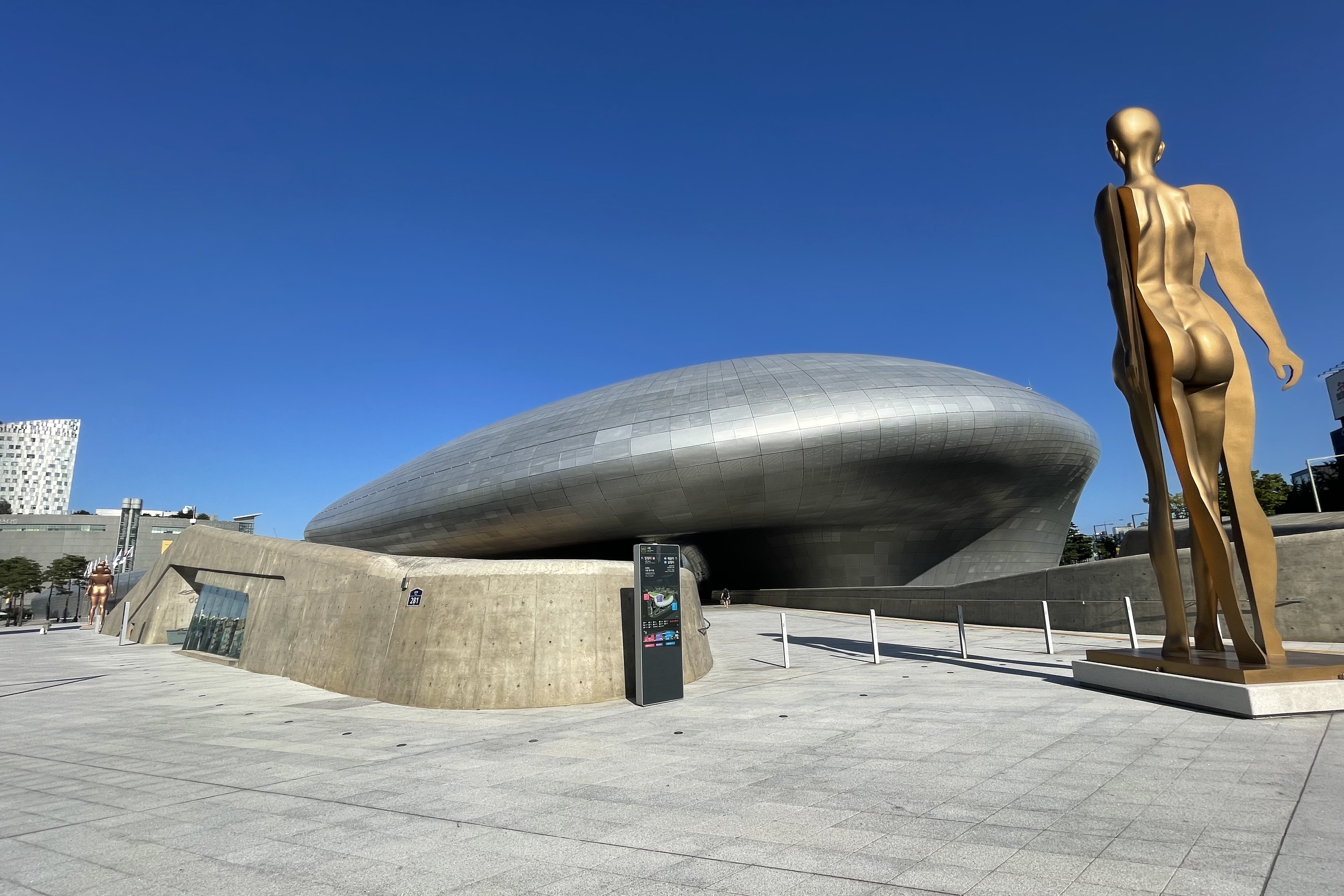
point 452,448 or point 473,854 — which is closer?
point 473,854

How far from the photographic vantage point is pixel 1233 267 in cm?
975

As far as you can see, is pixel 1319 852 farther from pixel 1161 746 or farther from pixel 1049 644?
pixel 1049 644

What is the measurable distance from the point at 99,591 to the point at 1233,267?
47623 mm

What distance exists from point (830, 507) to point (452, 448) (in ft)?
75.9

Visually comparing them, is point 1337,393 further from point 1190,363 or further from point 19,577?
point 19,577

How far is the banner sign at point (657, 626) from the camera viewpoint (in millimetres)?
10555

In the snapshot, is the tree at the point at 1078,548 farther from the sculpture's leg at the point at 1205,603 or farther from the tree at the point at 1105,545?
the sculpture's leg at the point at 1205,603

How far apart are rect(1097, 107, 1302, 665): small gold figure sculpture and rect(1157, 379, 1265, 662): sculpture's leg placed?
1 centimetres

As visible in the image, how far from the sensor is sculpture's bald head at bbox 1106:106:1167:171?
1014 cm

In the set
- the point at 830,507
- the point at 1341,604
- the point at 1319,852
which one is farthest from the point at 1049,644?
the point at 830,507

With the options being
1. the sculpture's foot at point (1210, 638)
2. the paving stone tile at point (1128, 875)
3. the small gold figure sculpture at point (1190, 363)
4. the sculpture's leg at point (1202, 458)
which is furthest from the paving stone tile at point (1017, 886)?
the sculpture's foot at point (1210, 638)

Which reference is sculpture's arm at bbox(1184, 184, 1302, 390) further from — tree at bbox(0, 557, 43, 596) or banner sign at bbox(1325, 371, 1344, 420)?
banner sign at bbox(1325, 371, 1344, 420)

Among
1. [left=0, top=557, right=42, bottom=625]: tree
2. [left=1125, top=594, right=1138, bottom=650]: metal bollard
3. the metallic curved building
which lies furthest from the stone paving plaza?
[left=0, top=557, right=42, bottom=625]: tree

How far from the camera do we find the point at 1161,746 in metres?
6.78
